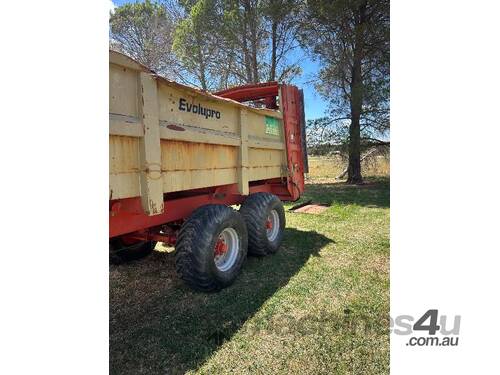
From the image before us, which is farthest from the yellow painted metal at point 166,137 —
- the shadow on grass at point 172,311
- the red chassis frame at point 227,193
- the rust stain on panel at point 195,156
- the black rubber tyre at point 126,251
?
the black rubber tyre at point 126,251

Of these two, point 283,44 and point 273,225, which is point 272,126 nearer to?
point 273,225

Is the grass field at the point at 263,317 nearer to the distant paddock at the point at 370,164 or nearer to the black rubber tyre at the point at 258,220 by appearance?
the black rubber tyre at the point at 258,220

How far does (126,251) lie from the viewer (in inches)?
166

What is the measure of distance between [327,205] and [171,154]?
249 inches

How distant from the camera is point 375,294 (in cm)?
→ 327

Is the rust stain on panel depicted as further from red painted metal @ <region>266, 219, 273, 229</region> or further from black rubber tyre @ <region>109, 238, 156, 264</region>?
black rubber tyre @ <region>109, 238, 156, 264</region>

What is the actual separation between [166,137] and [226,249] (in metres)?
1.46

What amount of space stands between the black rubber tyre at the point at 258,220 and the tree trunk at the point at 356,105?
344 inches

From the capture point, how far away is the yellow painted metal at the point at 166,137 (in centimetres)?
249

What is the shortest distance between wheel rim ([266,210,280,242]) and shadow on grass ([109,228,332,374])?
366mm

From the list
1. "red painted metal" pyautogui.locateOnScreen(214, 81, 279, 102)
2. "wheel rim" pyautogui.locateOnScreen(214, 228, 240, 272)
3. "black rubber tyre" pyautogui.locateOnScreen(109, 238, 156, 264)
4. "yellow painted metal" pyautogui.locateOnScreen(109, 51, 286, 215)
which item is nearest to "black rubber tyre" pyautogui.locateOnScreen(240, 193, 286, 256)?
"yellow painted metal" pyautogui.locateOnScreen(109, 51, 286, 215)

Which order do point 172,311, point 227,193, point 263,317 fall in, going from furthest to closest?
point 227,193
point 172,311
point 263,317


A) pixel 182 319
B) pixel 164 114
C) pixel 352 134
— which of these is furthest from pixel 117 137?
pixel 352 134

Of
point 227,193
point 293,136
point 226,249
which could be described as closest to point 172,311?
point 226,249
